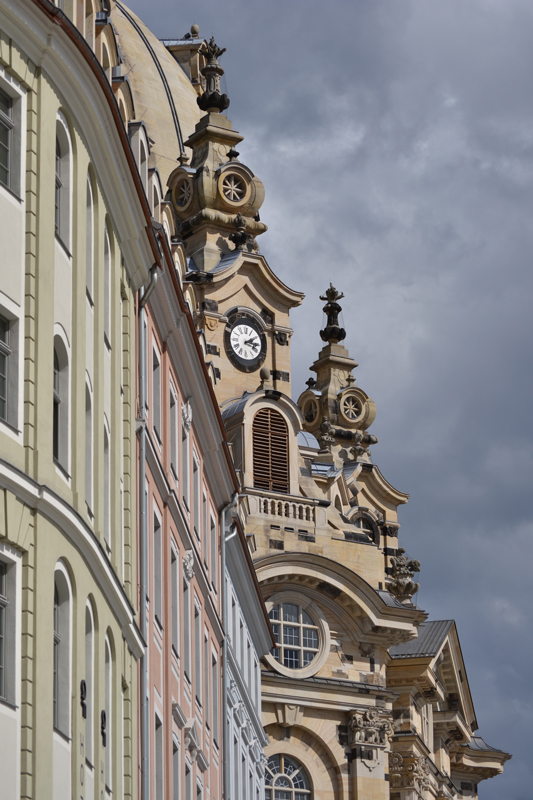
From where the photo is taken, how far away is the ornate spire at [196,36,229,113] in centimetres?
7558

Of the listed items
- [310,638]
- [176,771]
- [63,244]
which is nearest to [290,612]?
[310,638]

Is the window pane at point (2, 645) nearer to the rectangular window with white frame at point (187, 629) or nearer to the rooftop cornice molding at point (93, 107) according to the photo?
the rooftop cornice molding at point (93, 107)

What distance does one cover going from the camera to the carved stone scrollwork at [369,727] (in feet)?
205

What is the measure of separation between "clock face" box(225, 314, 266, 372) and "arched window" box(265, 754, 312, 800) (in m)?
15.7

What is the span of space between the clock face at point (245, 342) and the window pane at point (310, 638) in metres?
11.1

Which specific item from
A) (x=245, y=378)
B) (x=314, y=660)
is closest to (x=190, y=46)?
(x=245, y=378)

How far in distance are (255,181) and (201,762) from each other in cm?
3968

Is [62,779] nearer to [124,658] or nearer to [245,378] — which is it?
[124,658]

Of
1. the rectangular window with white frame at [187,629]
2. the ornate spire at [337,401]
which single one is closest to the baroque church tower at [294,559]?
the ornate spire at [337,401]

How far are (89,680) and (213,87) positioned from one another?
→ 5701 cm

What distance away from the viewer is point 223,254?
69.3 metres

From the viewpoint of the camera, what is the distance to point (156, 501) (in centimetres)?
3194

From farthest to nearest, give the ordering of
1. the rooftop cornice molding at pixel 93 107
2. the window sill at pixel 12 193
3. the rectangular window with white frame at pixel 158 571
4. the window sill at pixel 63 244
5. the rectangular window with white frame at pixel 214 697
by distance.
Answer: the rectangular window with white frame at pixel 214 697, the rectangular window with white frame at pixel 158 571, the window sill at pixel 63 244, the rooftop cornice molding at pixel 93 107, the window sill at pixel 12 193

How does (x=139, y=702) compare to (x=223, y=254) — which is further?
(x=223, y=254)
